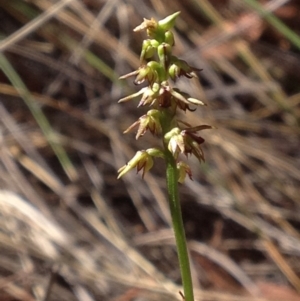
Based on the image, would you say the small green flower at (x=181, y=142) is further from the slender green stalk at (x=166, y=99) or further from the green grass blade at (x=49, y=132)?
the green grass blade at (x=49, y=132)

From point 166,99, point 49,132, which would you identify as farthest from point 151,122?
point 49,132

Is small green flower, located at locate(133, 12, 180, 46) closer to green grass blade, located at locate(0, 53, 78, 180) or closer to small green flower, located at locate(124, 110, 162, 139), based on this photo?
small green flower, located at locate(124, 110, 162, 139)

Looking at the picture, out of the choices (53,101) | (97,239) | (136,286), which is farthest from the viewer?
(53,101)

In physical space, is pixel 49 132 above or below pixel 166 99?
above

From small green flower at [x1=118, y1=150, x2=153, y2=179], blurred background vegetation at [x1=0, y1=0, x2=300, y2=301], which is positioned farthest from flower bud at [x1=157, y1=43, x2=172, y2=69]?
blurred background vegetation at [x1=0, y1=0, x2=300, y2=301]

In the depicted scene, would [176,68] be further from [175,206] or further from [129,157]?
[129,157]

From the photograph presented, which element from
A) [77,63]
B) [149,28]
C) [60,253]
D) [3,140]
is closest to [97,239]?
[60,253]

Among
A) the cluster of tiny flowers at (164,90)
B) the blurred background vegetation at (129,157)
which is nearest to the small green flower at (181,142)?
the cluster of tiny flowers at (164,90)

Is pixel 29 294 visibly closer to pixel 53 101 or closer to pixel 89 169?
pixel 89 169
